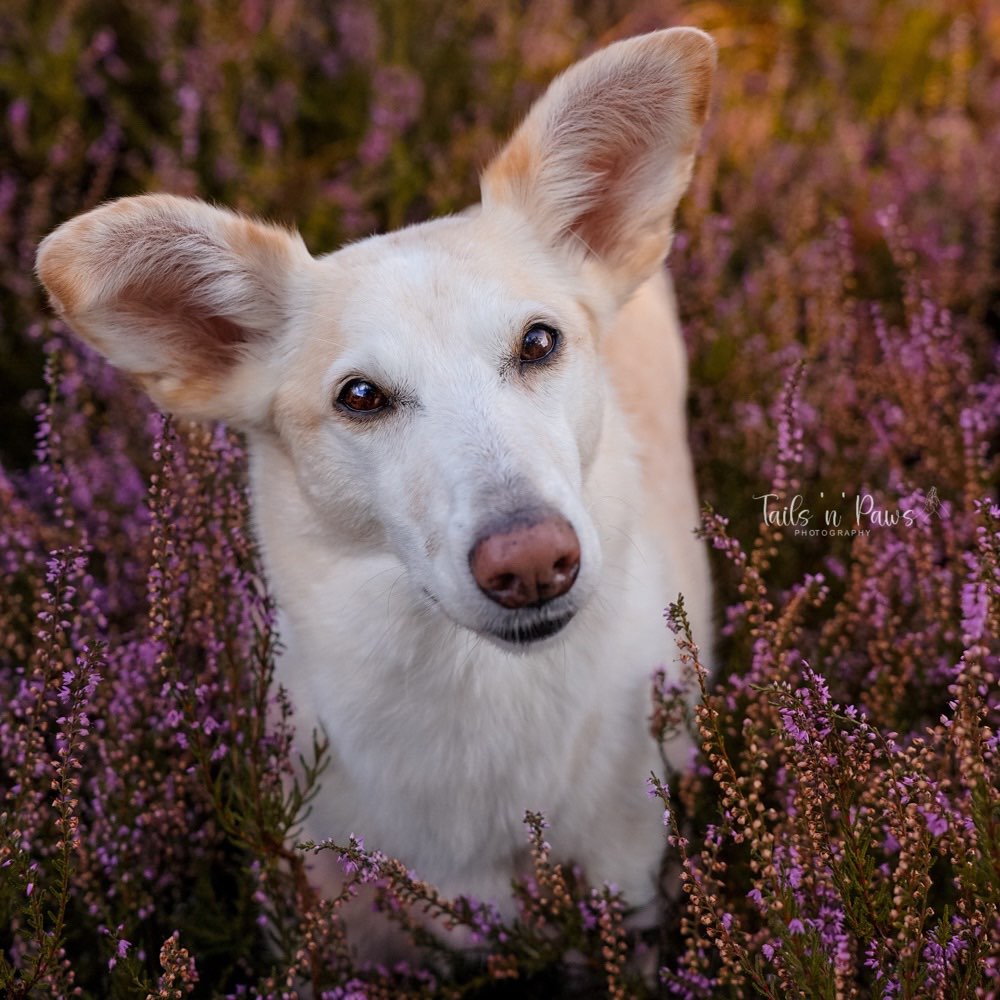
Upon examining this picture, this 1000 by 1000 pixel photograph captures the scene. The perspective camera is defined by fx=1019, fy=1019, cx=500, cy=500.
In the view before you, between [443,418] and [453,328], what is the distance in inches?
8.5

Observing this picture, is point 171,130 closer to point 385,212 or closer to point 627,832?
point 385,212

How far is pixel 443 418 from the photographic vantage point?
209 centimetres

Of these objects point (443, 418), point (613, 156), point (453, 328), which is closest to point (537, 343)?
point (453, 328)

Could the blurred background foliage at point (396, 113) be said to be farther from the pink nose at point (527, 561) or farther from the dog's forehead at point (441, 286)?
the pink nose at point (527, 561)

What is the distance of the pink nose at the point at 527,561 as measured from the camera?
1.79m

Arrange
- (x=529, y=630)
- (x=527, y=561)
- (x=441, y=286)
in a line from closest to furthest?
1. (x=527, y=561)
2. (x=529, y=630)
3. (x=441, y=286)

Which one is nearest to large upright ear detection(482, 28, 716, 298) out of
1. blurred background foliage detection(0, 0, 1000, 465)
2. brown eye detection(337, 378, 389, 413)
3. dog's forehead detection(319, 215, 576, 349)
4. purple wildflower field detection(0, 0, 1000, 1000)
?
dog's forehead detection(319, 215, 576, 349)

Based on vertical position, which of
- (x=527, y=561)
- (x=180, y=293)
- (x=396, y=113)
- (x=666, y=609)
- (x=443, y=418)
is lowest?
(x=666, y=609)

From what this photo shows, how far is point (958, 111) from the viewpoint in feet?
16.9

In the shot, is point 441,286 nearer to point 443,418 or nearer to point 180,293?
point 443,418

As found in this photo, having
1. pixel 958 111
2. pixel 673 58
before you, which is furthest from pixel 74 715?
pixel 958 111

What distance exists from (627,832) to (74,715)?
138 centimetres

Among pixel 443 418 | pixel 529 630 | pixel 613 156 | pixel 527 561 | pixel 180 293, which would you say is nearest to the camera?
pixel 527 561

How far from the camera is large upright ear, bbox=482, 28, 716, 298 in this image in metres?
2.32
